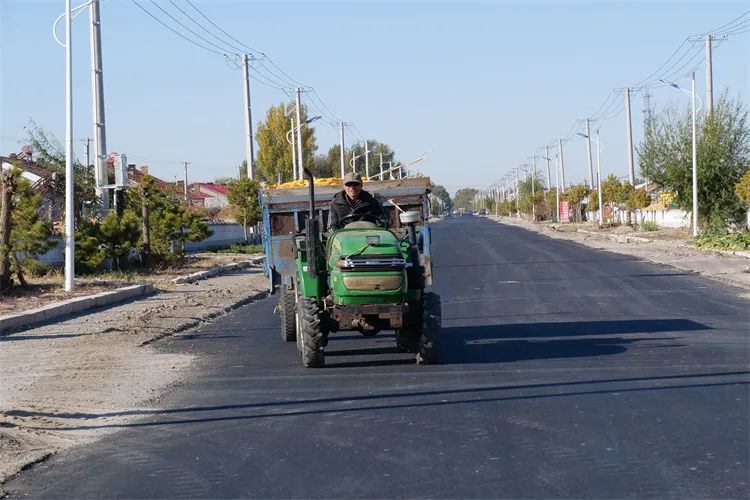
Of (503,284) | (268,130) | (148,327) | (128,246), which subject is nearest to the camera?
(148,327)

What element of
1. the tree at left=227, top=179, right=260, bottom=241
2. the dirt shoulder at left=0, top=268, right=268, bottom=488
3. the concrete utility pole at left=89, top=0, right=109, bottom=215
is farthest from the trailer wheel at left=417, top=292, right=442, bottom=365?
the tree at left=227, top=179, right=260, bottom=241

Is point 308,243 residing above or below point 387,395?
above

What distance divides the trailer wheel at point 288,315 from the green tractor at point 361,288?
6.14ft

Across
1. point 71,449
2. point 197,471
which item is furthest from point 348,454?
point 71,449

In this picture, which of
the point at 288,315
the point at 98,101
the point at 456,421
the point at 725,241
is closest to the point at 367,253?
the point at 288,315

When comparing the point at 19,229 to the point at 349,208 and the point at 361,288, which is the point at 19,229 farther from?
the point at 361,288

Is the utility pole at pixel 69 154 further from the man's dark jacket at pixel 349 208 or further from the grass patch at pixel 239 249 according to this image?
the grass patch at pixel 239 249

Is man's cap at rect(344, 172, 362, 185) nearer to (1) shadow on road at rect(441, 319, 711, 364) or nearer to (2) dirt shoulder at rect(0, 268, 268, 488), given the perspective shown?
(1) shadow on road at rect(441, 319, 711, 364)

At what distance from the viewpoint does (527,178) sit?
6993 inches

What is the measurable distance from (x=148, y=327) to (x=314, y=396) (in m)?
8.30

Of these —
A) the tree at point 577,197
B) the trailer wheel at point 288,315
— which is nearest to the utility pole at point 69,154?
the trailer wheel at point 288,315

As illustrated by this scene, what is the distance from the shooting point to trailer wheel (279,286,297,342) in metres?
15.7

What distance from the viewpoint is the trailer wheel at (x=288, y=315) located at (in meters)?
15.7

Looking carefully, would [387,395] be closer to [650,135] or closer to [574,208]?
[650,135]
